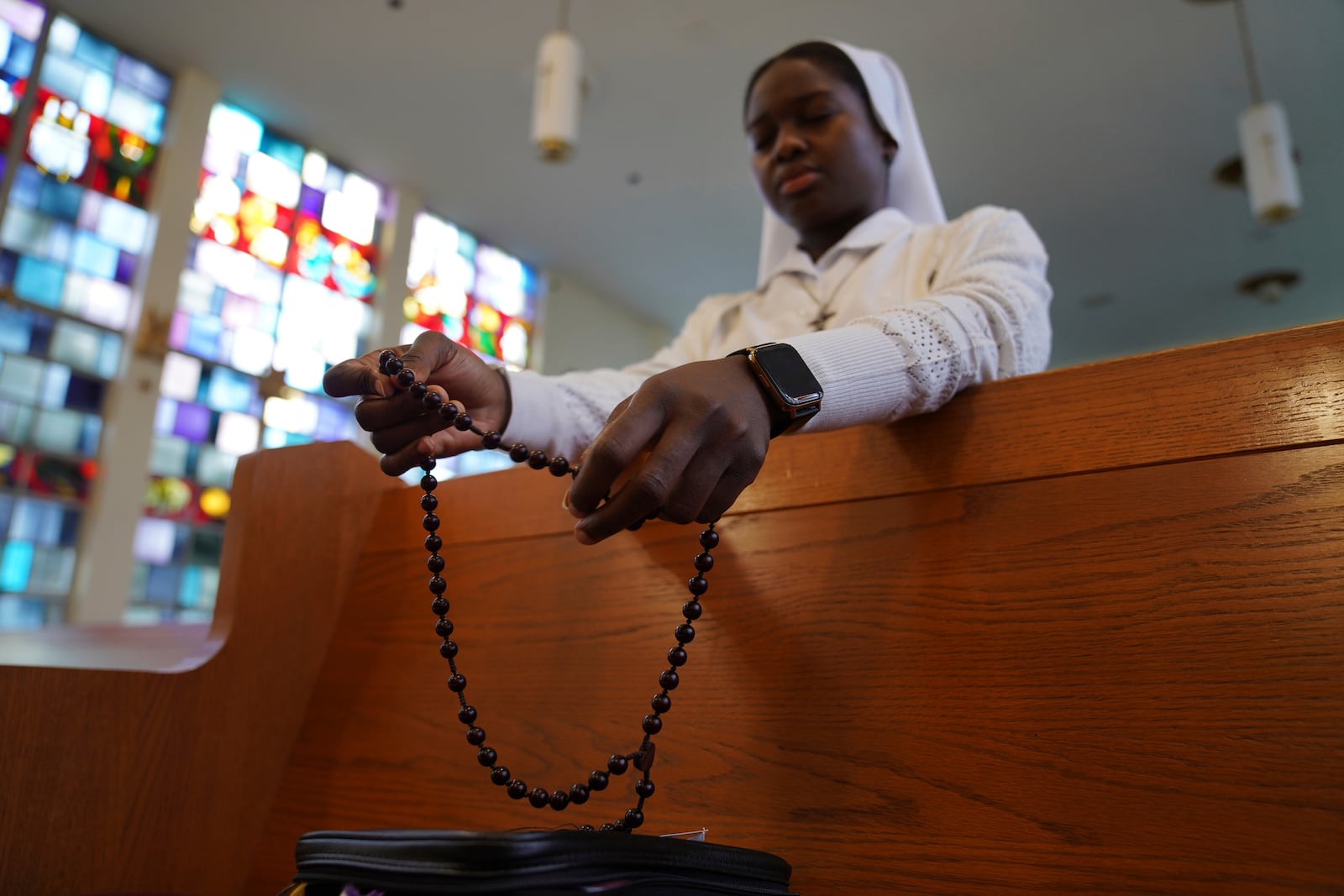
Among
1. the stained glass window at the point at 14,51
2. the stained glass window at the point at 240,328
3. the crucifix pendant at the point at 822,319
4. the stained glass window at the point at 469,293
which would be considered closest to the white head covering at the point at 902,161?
the crucifix pendant at the point at 822,319

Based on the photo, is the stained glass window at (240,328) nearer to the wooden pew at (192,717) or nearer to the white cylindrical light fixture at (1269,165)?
the wooden pew at (192,717)

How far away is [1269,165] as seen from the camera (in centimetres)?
486

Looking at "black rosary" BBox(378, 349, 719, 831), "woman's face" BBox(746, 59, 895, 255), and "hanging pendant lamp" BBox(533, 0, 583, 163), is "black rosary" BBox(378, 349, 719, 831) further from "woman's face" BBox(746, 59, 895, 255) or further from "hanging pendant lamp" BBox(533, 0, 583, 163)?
"hanging pendant lamp" BBox(533, 0, 583, 163)

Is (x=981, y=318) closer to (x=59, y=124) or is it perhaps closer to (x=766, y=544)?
(x=766, y=544)

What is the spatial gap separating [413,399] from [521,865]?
1.31ft

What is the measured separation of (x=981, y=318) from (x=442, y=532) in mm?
651

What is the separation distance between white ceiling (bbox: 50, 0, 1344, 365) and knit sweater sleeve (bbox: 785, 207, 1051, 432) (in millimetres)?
4554

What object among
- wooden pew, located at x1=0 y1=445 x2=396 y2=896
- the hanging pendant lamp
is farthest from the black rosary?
the hanging pendant lamp

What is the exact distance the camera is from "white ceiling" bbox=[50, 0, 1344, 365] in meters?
5.23

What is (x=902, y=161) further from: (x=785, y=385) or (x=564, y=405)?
(x=785, y=385)

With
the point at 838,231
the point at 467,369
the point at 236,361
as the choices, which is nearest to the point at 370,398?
the point at 467,369

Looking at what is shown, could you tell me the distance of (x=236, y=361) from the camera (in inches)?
232

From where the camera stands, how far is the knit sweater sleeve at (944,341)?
764 millimetres

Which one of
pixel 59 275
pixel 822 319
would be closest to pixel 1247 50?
pixel 822 319
